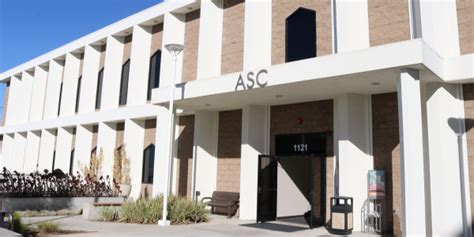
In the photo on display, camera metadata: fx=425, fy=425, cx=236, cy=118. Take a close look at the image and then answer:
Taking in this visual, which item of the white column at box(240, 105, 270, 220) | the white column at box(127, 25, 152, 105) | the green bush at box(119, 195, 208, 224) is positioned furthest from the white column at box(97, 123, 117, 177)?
the white column at box(240, 105, 270, 220)

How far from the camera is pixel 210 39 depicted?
56.9 feet

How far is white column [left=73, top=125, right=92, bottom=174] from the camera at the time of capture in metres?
23.4

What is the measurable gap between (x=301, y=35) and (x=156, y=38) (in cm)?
896

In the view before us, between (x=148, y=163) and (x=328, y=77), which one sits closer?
(x=328, y=77)

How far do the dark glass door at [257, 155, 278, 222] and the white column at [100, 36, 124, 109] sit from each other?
11372 millimetres

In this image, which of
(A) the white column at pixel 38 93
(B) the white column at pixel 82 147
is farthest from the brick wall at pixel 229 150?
(A) the white column at pixel 38 93

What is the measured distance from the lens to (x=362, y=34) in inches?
512

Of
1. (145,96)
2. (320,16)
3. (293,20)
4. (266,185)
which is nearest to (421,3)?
(320,16)

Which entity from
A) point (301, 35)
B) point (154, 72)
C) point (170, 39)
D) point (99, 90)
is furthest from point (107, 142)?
point (301, 35)

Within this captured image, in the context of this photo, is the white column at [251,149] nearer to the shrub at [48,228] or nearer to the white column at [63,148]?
the shrub at [48,228]

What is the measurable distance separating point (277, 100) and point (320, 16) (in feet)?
10.5

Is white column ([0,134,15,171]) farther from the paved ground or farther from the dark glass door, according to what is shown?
the dark glass door

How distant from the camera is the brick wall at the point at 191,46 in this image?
18.5 meters

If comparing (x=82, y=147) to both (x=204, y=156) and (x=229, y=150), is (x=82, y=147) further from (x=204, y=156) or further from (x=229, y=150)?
(x=229, y=150)
